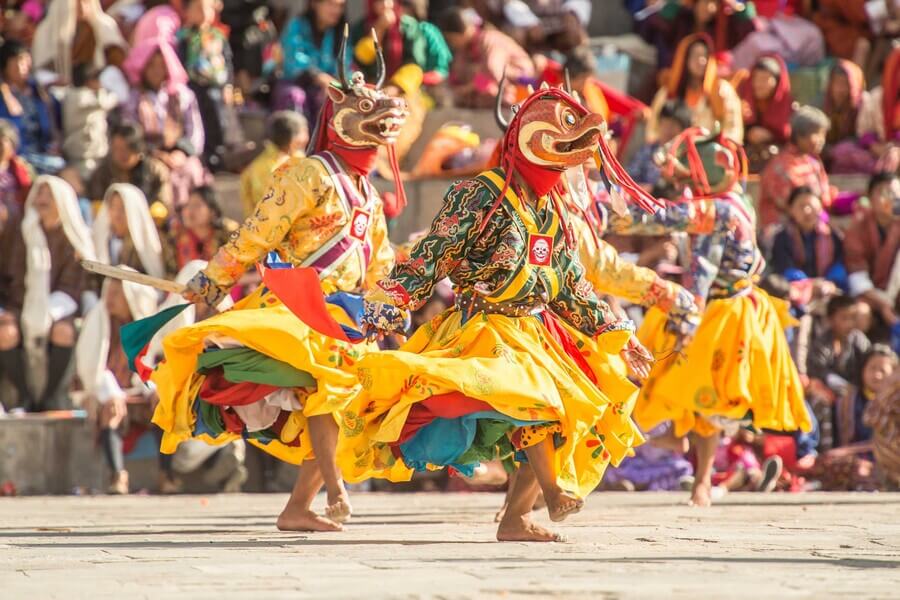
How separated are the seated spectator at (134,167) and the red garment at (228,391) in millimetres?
4905

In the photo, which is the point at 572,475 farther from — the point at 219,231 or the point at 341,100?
the point at 219,231

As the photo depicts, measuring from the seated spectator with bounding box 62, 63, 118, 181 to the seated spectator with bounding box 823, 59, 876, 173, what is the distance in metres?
5.16

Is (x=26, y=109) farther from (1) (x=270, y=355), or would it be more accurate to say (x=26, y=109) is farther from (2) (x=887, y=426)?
(2) (x=887, y=426)

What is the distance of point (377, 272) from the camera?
8.07m

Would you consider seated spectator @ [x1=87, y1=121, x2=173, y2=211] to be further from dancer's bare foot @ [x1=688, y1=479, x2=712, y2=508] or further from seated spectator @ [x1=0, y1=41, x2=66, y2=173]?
dancer's bare foot @ [x1=688, y1=479, x2=712, y2=508]

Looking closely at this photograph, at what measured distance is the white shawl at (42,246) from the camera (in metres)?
11.8

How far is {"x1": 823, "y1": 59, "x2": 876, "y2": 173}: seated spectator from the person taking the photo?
13.4m

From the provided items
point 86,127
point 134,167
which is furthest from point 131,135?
point 86,127

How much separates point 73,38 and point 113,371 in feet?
12.5

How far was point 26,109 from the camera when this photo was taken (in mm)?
13367

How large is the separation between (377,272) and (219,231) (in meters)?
3.86

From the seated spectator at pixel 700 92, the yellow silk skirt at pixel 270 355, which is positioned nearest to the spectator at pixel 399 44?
the seated spectator at pixel 700 92

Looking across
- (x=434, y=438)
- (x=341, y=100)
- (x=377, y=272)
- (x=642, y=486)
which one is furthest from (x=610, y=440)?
(x=642, y=486)

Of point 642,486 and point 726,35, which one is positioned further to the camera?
point 726,35
